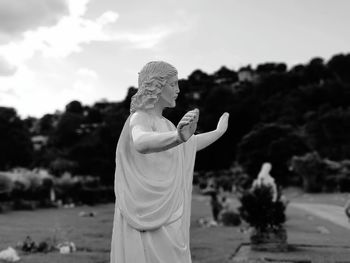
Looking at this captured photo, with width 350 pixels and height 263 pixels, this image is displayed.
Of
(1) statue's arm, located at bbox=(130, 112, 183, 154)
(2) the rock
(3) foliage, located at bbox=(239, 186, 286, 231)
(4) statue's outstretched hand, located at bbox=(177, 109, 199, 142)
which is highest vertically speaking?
(4) statue's outstretched hand, located at bbox=(177, 109, 199, 142)

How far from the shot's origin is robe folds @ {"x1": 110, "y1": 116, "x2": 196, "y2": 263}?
330cm

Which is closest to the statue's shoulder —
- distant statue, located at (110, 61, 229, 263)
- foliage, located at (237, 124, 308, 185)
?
distant statue, located at (110, 61, 229, 263)

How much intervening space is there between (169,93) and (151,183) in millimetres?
700

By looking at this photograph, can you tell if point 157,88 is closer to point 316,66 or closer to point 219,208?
point 219,208

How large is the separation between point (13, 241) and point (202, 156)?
152 feet

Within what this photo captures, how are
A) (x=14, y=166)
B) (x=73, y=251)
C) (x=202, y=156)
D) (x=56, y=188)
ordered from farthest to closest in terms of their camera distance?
(x=202, y=156)
(x=14, y=166)
(x=56, y=188)
(x=73, y=251)

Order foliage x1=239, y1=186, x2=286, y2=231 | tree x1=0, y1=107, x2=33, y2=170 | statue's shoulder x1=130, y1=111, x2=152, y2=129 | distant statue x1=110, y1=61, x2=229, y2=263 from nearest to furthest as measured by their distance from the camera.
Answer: distant statue x1=110, y1=61, x2=229, y2=263 → statue's shoulder x1=130, y1=111, x2=152, y2=129 → foliage x1=239, y1=186, x2=286, y2=231 → tree x1=0, y1=107, x2=33, y2=170

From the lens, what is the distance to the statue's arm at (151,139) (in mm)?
3004

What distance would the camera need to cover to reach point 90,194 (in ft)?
102

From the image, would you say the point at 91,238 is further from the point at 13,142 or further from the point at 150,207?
the point at 13,142

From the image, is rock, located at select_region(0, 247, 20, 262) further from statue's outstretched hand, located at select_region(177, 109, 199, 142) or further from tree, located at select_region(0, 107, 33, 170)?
tree, located at select_region(0, 107, 33, 170)

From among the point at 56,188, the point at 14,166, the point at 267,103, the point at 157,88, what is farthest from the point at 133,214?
the point at 267,103

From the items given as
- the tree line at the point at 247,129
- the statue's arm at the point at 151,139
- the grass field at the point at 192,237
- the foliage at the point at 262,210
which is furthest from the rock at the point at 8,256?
the tree line at the point at 247,129

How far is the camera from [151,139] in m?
3.08
